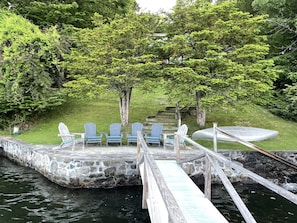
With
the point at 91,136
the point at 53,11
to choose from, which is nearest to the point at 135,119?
the point at 91,136

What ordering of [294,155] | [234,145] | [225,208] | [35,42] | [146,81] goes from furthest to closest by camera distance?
[35,42], [146,81], [234,145], [294,155], [225,208]

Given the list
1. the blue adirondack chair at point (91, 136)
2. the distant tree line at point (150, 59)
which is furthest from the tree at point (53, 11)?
the blue adirondack chair at point (91, 136)

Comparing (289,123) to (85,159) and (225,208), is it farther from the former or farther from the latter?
(85,159)

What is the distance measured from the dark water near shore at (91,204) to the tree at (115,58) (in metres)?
4.20

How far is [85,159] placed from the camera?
27.4 ft

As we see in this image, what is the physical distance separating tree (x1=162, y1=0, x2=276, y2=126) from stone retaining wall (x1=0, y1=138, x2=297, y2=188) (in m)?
2.71

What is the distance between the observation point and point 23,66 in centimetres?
1284

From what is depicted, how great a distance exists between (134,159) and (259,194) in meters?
3.63

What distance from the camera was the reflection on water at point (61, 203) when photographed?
20.9 ft

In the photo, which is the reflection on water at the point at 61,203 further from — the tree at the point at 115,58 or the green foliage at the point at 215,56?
the green foliage at the point at 215,56

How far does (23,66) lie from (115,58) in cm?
466

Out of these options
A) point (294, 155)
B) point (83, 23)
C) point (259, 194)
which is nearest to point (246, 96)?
point (294, 155)

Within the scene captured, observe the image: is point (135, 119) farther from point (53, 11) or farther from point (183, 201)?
point (183, 201)

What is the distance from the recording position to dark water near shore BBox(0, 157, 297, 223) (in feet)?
21.0
